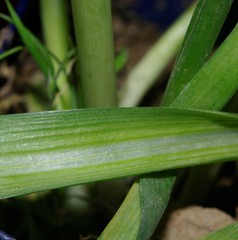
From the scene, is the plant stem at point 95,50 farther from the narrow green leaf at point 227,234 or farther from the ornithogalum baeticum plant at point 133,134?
the narrow green leaf at point 227,234

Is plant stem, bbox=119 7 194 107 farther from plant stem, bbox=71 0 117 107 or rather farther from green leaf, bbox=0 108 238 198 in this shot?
green leaf, bbox=0 108 238 198

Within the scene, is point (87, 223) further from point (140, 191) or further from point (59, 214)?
point (140, 191)

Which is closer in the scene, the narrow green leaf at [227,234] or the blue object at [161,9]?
the narrow green leaf at [227,234]

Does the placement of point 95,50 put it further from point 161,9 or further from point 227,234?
point 161,9

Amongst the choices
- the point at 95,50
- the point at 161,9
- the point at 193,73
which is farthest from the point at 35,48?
the point at 161,9

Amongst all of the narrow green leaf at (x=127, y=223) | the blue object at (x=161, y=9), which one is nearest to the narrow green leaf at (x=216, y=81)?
the narrow green leaf at (x=127, y=223)
